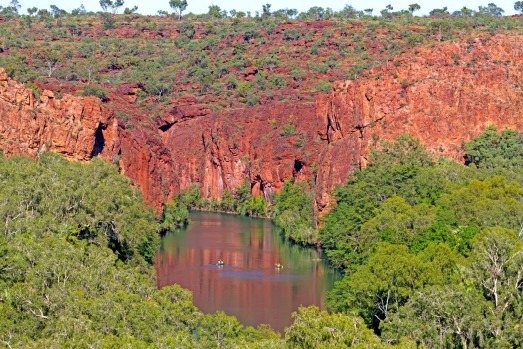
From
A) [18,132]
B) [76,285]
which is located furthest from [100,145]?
[76,285]

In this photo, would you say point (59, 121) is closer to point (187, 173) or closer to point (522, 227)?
point (522, 227)

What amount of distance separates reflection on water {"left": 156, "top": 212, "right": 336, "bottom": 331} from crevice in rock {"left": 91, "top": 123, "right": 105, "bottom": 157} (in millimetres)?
10999

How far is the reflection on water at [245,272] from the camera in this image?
70625mm

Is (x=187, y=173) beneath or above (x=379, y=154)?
beneath

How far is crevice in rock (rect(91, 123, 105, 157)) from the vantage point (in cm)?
→ 11106

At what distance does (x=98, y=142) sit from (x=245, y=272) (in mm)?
32426

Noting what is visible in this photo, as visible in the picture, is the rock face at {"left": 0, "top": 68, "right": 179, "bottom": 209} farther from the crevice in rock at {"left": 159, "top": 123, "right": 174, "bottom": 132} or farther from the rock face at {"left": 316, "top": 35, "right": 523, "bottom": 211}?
the crevice in rock at {"left": 159, "top": 123, "right": 174, "bottom": 132}

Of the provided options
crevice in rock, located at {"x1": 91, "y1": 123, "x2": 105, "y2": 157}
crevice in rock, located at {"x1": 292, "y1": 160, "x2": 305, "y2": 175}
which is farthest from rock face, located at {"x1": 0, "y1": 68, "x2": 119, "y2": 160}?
crevice in rock, located at {"x1": 292, "y1": 160, "x2": 305, "y2": 175}

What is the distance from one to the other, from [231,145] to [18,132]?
251ft

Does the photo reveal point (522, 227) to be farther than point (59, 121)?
No

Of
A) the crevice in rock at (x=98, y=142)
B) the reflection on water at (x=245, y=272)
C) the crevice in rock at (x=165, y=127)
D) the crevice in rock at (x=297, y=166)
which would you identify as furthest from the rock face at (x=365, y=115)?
the crevice in rock at (x=165, y=127)

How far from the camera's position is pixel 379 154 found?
10650cm

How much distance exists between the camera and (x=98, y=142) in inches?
4483

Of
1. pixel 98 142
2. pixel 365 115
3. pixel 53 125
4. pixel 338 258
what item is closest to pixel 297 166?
pixel 365 115
